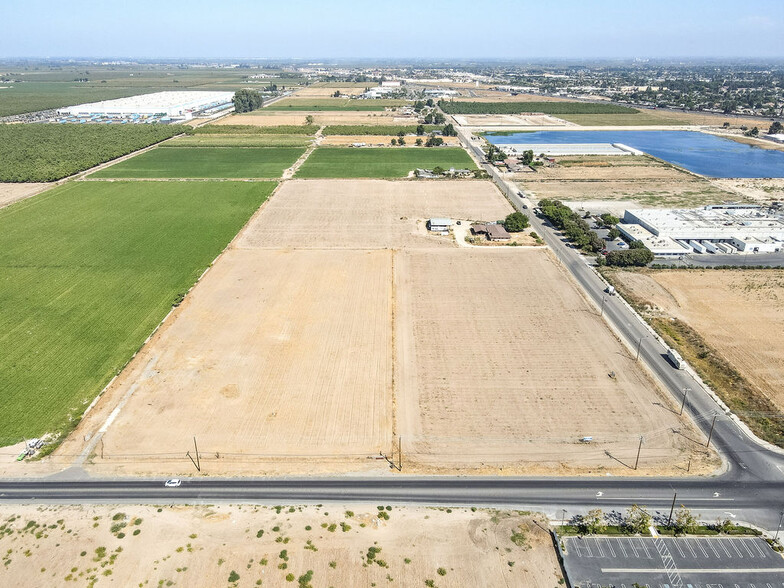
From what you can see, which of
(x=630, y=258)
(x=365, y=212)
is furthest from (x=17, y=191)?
(x=630, y=258)

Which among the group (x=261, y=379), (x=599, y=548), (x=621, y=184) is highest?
(x=621, y=184)

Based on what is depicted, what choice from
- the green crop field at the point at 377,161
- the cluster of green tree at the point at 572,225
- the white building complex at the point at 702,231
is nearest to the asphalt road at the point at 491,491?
the cluster of green tree at the point at 572,225

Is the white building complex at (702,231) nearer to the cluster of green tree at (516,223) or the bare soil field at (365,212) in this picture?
the cluster of green tree at (516,223)

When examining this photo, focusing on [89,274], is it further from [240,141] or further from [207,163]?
[240,141]

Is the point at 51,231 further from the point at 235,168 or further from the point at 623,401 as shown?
the point at 623,401

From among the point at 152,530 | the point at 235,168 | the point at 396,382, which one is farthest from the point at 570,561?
the point at 235,168

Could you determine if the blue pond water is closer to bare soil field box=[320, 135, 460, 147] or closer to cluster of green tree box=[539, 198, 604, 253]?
bare soil field box=[320, 135, 460, 147]

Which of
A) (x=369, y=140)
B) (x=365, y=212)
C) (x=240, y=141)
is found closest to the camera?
(x=365, y=212)
